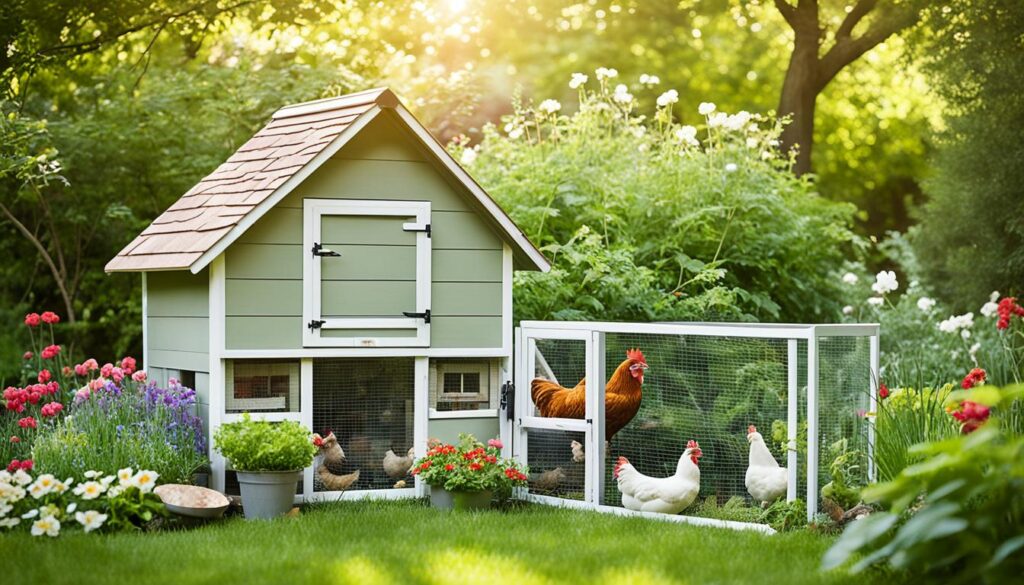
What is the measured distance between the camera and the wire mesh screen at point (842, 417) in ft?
25.6

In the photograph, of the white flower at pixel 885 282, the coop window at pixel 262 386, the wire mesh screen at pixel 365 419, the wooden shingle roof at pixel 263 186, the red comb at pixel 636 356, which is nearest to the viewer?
the wooden shingle roof at pixel 263 186

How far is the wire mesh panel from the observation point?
8094 mm

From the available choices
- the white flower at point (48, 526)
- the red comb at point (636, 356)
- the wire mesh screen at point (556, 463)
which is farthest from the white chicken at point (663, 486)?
the white flower at point (48, 526)

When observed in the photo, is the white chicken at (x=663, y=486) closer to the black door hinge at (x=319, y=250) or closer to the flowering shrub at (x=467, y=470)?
the flowering shrub at (x=467, y=470)

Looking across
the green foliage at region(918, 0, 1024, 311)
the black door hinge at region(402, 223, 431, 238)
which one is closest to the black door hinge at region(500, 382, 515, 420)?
the black door hinge at region(402, 223, 431, 238)

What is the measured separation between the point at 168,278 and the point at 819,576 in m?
5.22

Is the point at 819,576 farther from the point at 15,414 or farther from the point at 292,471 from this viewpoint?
the point at 15,414

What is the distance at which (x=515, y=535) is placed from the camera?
24.3ft

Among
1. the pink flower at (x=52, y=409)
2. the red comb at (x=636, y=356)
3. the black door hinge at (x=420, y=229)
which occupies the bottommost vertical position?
the pink flower at (x=52, y=409)

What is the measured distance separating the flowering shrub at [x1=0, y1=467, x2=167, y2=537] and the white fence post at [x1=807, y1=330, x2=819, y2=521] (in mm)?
3978

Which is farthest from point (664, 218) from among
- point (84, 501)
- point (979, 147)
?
point (84, 501)

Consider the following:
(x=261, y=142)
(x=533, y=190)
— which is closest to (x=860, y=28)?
(x=533, y=190)

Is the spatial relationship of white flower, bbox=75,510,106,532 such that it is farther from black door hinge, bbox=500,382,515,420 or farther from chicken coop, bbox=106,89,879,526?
black door hinge, bbox=500,382,515,420

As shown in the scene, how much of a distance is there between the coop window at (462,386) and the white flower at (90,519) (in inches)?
99.8
